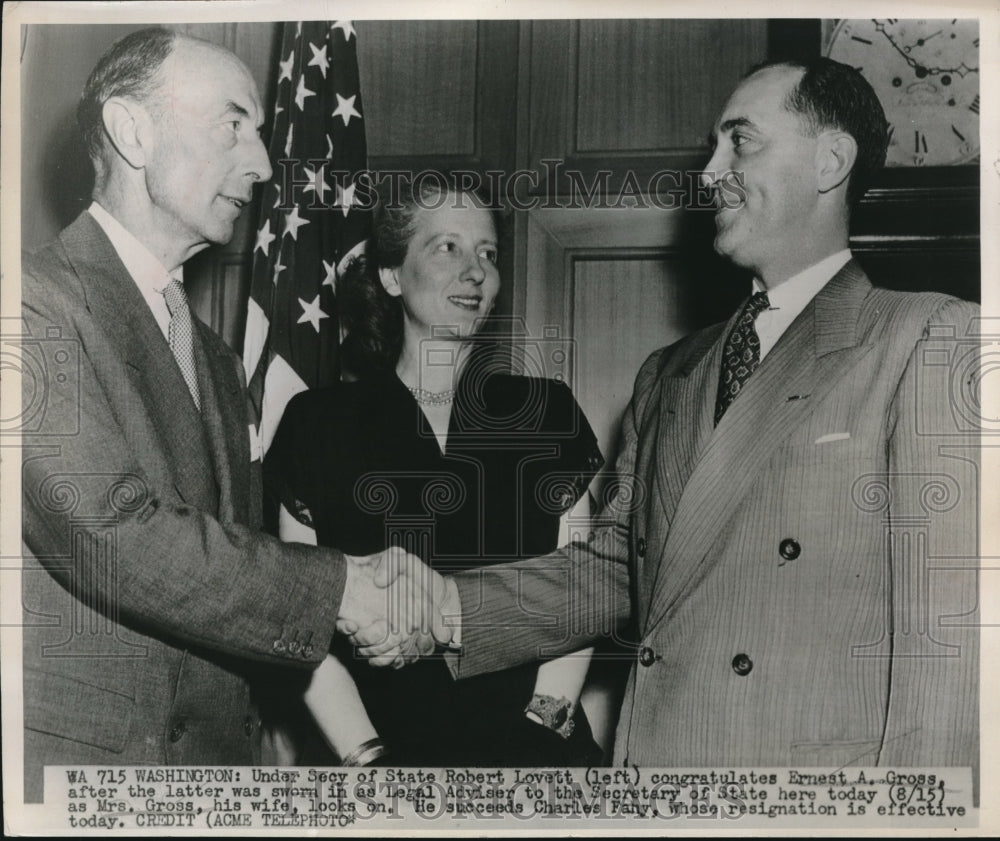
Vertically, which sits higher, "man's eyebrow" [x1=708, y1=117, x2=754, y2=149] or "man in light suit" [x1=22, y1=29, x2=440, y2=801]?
"man's eyebrow" [x1=708, y1=117, x2=754, y2=149]

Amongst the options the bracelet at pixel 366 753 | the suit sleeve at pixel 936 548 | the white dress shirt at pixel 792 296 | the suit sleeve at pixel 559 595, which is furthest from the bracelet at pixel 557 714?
the white dress shirt at pixel 792 296

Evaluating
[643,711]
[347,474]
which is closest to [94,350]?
[347,474]

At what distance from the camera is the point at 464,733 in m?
2.77

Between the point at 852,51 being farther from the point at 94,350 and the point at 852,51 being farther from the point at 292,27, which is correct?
the point at 94,350

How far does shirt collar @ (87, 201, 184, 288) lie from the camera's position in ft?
9.02

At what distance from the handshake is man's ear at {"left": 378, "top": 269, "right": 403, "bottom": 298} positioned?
24.8 inches

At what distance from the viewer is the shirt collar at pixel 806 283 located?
2711 mm

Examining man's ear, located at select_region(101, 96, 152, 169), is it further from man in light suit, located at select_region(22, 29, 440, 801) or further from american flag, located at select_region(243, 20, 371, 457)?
american flag, located at select_region(243, 20, 371, 457)

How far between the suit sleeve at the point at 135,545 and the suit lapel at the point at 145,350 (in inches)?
1.4

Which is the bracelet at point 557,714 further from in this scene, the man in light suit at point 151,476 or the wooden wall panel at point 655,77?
the wooden wall panel at point 655,77

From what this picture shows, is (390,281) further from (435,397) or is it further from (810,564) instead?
(810,564)

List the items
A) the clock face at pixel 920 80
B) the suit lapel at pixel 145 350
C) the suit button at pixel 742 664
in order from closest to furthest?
the suit button at pixel 742 664
the suit lapel at pixel 145 350
the clock face at pixel 920 80

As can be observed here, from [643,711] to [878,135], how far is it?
1485 millimetres

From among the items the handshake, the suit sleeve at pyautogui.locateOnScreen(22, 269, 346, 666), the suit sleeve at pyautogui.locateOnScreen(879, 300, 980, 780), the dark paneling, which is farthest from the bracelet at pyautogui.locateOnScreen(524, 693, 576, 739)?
the dark paneling
